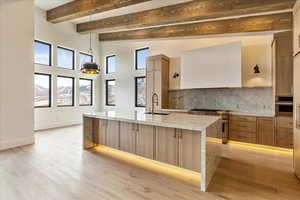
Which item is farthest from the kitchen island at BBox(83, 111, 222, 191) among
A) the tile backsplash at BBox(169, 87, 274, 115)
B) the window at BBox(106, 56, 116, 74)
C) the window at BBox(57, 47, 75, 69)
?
the window at BBox(106, 56, 116, 74)

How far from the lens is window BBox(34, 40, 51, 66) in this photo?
578 centimetres

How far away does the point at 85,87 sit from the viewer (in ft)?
24.7

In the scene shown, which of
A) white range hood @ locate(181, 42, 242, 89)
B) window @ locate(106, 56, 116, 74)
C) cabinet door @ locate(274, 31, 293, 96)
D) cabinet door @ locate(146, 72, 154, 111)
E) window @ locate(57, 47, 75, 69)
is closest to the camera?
cabinet door @ locate(274, 31, 293, 96)

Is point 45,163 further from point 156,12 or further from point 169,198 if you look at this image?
point 156,12

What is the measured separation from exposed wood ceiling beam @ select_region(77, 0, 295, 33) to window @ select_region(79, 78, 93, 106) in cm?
286

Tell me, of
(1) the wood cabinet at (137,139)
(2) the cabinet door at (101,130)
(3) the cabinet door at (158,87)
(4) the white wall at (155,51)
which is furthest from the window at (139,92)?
(1) the wood cabinet at (137,139)

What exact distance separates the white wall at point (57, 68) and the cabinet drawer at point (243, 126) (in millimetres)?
5905

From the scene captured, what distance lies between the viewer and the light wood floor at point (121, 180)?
2.09m

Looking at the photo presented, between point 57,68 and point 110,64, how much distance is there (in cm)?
237

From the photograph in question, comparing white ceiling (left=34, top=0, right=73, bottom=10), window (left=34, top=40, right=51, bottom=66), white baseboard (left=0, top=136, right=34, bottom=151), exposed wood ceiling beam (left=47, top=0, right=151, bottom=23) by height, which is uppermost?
white ceiling (left=34, top=0, right=73, bottom=10)

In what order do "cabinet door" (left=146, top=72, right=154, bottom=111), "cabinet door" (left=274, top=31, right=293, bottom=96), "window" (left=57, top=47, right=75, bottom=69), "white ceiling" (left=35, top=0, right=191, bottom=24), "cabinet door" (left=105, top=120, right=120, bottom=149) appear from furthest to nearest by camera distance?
"window" (left=57, top=47, right=75, bottom=69)
"cabinet door" (left=146, top=72, right=154, bottom=111)
"white ceiling" (left=35, top=0, right=191, bottom=24)
"cabinet door" (left=274, top=31, right=293, bottom=96)
"cabinet door" (left=105, top=120, right=120, bottom=149)

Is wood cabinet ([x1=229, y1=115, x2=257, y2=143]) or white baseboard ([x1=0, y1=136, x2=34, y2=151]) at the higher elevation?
wood cabinet ([x1=229, y1=115, x2=257, y2=143])

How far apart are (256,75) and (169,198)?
4.04m

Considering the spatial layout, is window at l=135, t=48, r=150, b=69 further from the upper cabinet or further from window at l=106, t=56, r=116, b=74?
the upper cabinet
